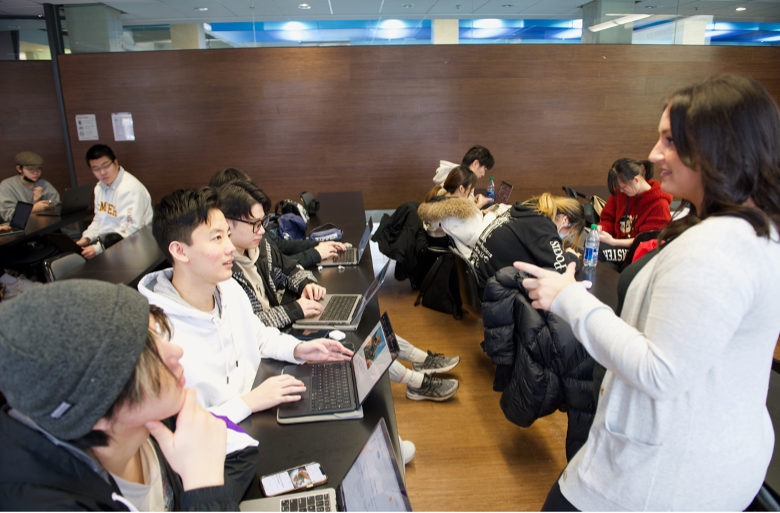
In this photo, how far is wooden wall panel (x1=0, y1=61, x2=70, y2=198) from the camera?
17.8 feet

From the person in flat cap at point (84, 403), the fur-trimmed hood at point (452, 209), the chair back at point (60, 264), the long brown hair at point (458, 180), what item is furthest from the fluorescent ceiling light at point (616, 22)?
the person in flat cap at point (84, 403)

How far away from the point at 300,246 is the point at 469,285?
1.11 meters

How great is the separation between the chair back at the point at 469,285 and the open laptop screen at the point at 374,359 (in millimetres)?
1324

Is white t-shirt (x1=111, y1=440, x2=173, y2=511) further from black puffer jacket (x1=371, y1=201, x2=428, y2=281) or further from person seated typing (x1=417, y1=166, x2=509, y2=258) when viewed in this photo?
black puffer jacket (x1=371, y1=201, x2=428, y2=281)

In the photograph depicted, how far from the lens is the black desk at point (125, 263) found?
258 centimetres

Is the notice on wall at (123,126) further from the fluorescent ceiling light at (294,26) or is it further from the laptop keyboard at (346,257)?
the laptop keyboard at (346,257)

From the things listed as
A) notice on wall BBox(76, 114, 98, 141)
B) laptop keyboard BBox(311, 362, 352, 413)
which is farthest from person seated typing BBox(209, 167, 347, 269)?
notice on wall BBox(76, 114, 98, 141)

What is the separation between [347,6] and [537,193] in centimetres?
321

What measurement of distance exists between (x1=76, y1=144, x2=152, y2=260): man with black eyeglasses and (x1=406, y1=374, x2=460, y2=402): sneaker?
285 centimetres

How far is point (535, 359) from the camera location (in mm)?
1930

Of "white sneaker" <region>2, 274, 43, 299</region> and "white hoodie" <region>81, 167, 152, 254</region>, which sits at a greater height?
"white hoodie" <region>81, 167, 152, 254</region>

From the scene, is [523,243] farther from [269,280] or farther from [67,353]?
[67,353]

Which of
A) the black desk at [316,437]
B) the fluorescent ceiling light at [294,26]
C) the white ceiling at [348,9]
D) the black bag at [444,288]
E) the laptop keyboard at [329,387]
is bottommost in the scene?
the black bag at [444,288]

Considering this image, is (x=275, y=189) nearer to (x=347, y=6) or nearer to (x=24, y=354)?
(x=347, y=6)
